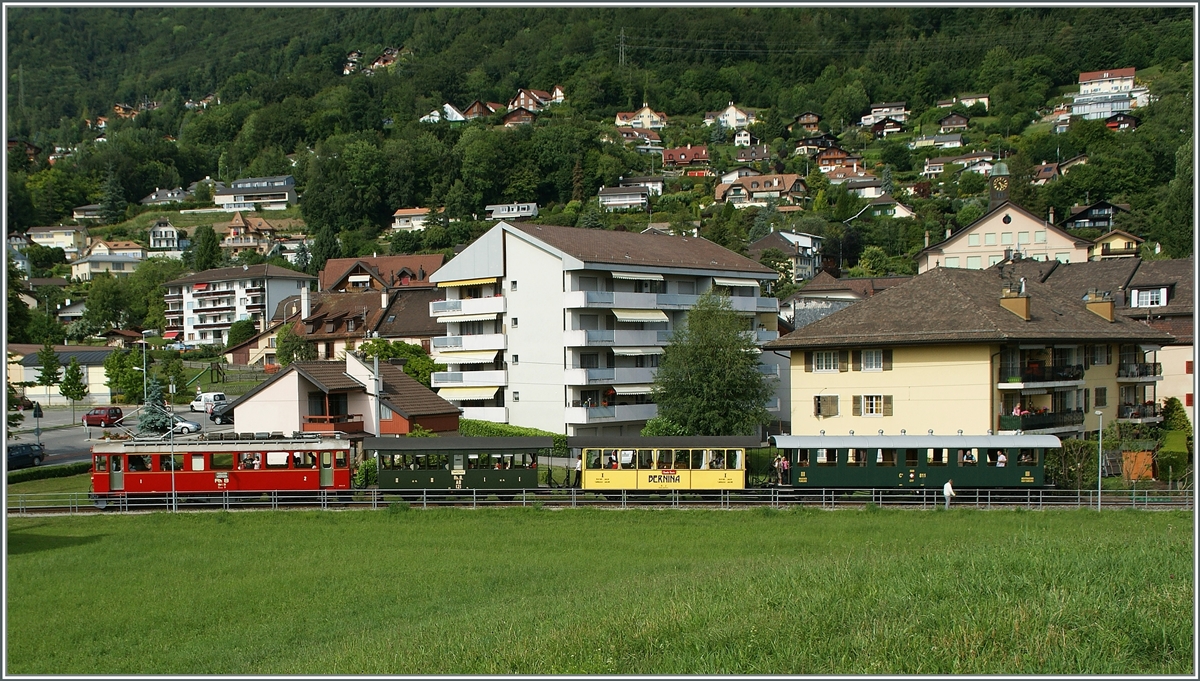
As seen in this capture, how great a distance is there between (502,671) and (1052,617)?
25.0 feet

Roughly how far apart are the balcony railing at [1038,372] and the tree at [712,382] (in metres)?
9.97

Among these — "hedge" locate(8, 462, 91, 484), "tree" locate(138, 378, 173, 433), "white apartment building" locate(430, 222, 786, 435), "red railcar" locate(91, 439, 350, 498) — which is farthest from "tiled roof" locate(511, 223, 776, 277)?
"hedge" locate(8, 462, 91, 484)

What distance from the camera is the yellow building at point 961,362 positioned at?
1554 inches

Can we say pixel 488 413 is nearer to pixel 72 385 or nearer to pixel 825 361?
pixel 825 361

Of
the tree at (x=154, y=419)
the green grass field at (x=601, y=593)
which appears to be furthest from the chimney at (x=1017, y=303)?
the tree at (x=154, y=419)

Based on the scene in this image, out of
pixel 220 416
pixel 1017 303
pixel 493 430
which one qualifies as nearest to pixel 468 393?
pixel 493 430

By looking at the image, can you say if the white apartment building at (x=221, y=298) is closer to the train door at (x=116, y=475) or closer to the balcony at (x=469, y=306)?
the balcony at (x=469, y=306)

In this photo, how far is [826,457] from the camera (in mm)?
35562

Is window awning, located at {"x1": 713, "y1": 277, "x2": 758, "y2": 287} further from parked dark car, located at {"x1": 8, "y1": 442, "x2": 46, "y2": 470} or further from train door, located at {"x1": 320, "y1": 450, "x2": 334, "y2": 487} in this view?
parked dark car, located at {"x1": 8, "y1": 442, "x2": 46, "y2": 470}

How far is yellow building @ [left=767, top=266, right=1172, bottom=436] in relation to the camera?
→ 129 ft

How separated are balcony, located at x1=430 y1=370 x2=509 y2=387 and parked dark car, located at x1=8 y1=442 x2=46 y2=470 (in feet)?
62.4

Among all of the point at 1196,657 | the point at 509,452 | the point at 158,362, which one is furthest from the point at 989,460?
the point at 158,362

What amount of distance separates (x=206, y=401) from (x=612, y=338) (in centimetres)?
2666

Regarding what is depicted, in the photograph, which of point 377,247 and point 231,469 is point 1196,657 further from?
point 377,247
